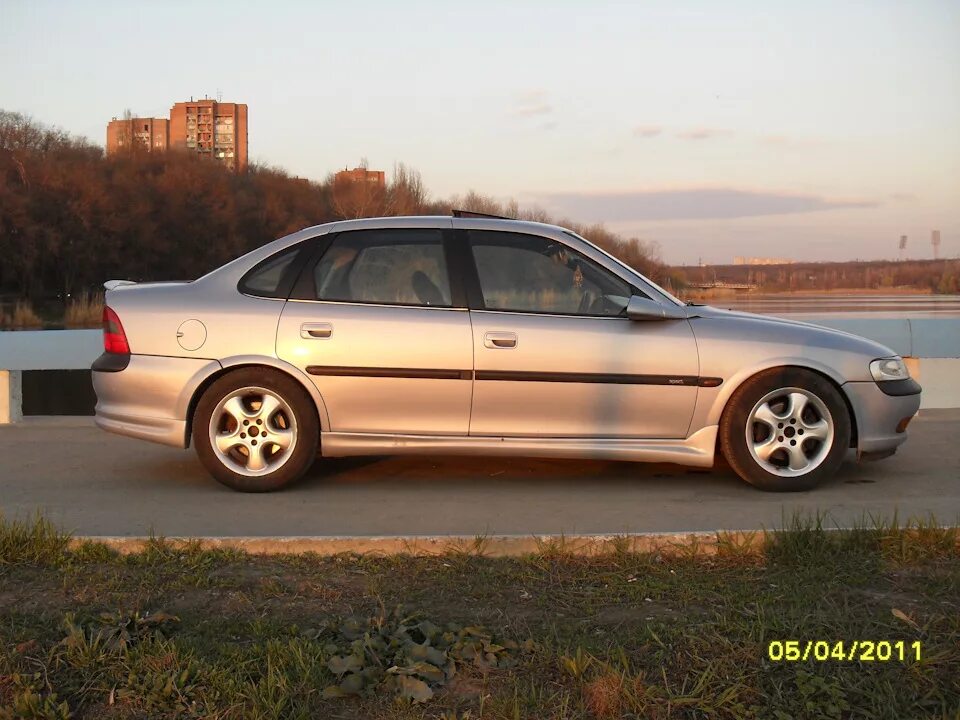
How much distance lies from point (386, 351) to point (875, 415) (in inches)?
116

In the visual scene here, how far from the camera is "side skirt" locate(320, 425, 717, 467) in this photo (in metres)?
6.05

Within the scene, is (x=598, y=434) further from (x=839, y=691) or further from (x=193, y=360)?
(x=839, y=691)

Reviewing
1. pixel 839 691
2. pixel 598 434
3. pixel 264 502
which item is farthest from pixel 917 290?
Result: pixel 839 691

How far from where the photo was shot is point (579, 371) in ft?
19.6

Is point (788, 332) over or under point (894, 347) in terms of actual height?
over

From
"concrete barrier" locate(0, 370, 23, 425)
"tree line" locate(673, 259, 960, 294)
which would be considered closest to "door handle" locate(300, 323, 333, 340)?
"concrete barrier" locate(0, 370, 23, 425)

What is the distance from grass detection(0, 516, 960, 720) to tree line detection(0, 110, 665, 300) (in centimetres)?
3379

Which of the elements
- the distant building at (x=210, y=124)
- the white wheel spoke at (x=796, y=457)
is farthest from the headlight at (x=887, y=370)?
the distant building at (x=210, y=124)

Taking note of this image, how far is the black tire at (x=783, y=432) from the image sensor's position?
604 centimetres

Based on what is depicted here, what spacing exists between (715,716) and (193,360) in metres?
3.96

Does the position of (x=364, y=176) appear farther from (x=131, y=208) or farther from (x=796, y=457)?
(x=796, y=457)

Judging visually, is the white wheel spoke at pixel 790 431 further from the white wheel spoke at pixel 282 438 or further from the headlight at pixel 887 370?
the white wheel spoke at pixel 282 438

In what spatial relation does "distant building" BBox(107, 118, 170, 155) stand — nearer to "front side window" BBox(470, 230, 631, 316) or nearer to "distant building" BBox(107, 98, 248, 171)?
"distant building" BBox(107, 98, 248, 171)

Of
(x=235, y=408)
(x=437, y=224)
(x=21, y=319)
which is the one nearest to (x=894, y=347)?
(x=437, y=224)
